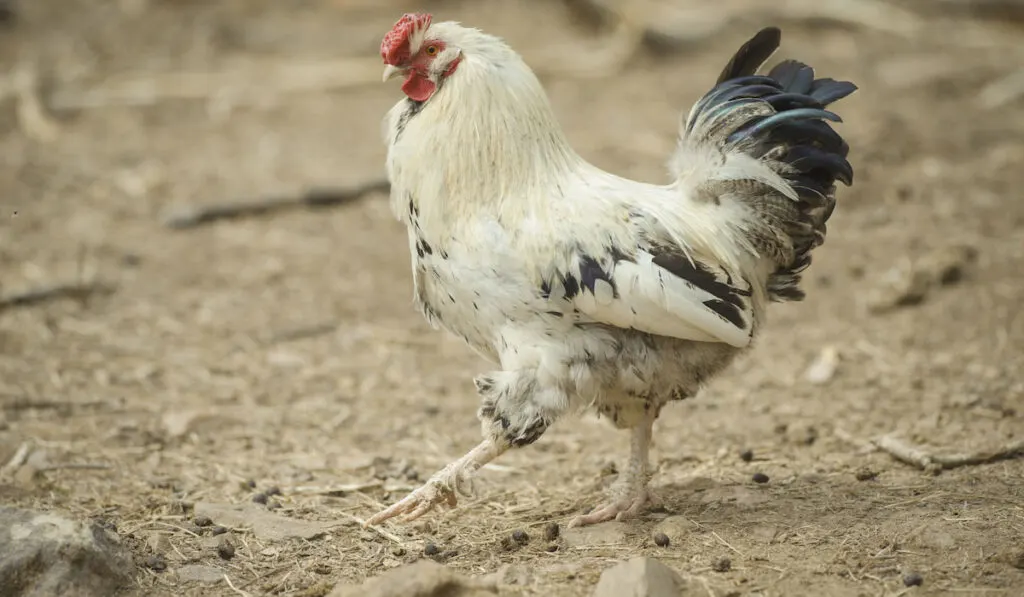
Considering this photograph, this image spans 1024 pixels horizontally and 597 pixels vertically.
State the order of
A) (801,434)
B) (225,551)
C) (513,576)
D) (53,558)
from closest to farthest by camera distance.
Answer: (53,558) → (513,576) → (225,551) → (801,434)

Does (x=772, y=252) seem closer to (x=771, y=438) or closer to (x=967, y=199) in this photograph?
(x=771, y=438)

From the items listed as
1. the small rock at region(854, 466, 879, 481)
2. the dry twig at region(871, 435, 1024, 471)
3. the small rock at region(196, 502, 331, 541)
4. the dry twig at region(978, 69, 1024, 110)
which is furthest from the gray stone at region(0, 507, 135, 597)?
the dry twig at region(978, 69, 1024, 110)

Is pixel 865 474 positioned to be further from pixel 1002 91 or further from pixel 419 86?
pixel 1002 91

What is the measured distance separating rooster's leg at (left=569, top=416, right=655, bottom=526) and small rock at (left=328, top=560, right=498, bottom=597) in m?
1.11

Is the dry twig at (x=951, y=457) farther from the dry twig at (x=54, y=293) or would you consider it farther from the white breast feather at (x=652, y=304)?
the dry twig at (x=54, y=293)

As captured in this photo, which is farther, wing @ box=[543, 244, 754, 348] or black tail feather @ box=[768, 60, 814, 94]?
black tail feather @ box=[768, 60, 814, 94]

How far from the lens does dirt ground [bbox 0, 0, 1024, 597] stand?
4355mm

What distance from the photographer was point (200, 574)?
162 inches

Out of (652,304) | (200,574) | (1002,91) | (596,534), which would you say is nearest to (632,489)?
(596,534)

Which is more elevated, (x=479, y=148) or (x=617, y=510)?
(x=479, y=148)

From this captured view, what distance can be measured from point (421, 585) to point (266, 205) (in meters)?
6.29

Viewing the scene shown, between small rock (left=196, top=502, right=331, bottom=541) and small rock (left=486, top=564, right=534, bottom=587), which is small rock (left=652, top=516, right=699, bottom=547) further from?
small rock (left=196, top=502, right=331, bottom=541)

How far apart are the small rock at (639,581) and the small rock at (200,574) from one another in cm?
Result: 146

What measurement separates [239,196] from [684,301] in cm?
613
